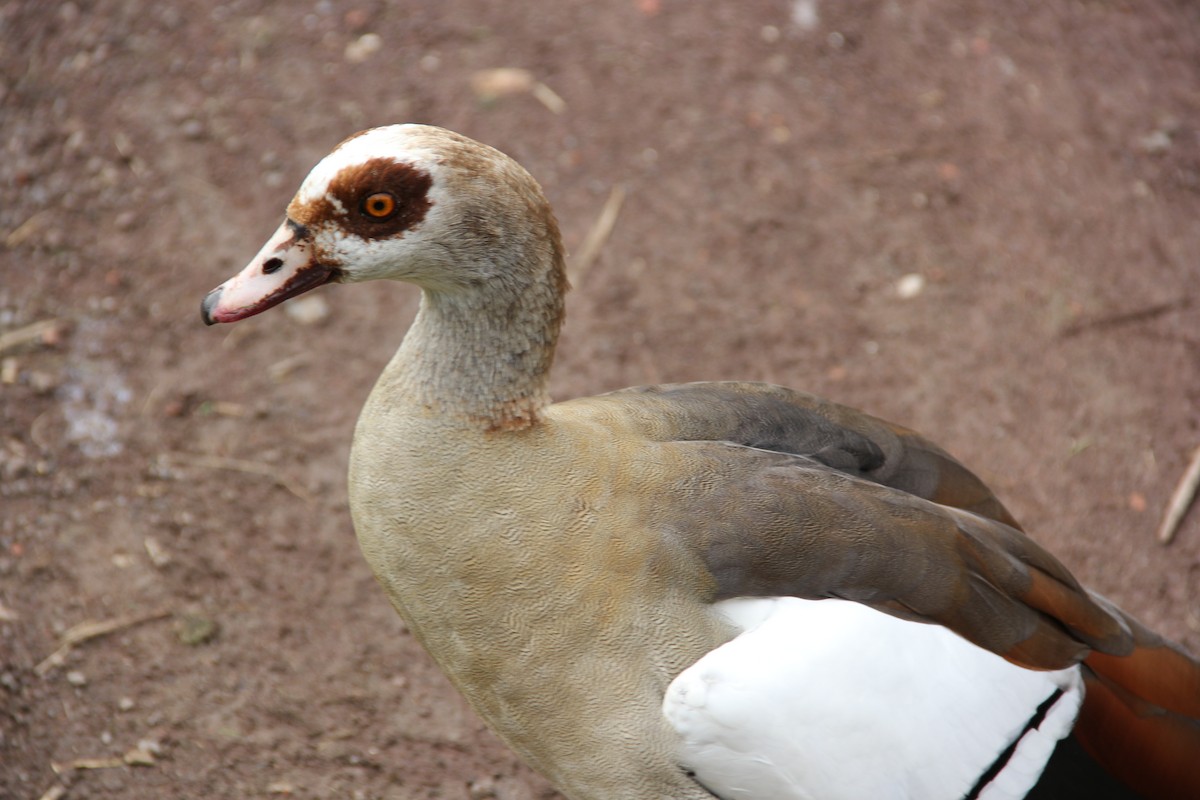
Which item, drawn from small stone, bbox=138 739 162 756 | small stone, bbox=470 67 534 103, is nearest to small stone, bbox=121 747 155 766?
small stone, bbox=138 739 162 756

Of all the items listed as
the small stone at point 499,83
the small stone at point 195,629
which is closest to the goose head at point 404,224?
the small stone at point 195,629

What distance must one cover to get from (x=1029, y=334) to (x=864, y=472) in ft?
5.54

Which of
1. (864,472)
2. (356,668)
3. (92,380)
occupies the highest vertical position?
(864,472)

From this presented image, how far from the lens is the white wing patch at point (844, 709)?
1.78 meters

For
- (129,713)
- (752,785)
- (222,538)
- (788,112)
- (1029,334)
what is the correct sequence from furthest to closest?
(788,112) → (1029,334) → (222,538) → (129,713) → (752,785)

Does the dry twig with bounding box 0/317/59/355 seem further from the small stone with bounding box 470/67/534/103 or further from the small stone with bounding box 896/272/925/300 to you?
the small stone with bounding box 896/272/925/300

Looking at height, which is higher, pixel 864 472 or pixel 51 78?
pixel 864 472

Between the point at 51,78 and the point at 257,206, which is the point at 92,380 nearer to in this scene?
the point at 257,206

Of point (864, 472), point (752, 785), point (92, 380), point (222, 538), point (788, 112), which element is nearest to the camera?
point (752, 785)

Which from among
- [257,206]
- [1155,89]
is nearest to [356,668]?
[257,206]

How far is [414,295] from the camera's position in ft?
11.5

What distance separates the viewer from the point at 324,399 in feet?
10.7

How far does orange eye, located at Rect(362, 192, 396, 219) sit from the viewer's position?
169 cm

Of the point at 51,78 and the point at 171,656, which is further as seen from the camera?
the point at 51,78
